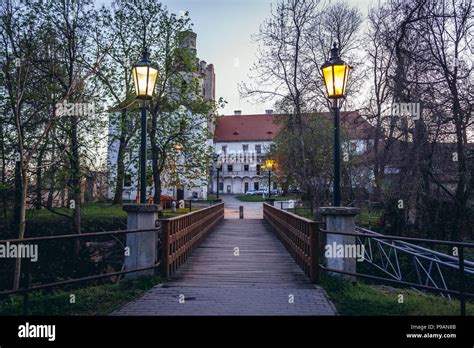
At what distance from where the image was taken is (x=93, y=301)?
5445mm

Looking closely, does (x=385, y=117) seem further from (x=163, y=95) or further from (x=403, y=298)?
(x=163, y=95)

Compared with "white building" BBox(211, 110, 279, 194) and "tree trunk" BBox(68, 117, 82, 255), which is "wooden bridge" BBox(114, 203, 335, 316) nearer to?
"tree trunk" BBox(68, 117, 82, 255)

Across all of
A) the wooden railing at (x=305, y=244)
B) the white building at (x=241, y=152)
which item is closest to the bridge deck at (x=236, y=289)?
the wooden railing at (x=305, y=244)

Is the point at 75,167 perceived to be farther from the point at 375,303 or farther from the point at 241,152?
the point at 241,152

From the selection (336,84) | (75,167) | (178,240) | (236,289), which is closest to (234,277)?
(236,289)

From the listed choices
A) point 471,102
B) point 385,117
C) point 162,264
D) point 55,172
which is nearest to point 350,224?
point 162,264

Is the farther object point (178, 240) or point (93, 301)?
point (178, 240)

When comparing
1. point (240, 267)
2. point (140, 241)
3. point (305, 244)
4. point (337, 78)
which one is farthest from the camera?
point (240, 267)

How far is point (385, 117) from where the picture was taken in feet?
48.1

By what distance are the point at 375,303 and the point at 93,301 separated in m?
4.50

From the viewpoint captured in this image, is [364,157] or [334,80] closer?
[334,80]

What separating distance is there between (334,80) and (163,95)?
14.9 metres

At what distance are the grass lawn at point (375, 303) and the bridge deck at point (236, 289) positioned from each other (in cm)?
23

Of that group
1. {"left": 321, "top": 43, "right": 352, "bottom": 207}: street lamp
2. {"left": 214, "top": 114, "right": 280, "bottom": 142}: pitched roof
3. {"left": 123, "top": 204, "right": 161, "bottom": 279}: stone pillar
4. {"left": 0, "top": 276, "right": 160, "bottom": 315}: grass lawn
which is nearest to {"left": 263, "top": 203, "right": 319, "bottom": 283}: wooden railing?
{"left": 321, "top": 43, "right": 352, "bottom": 207}: street lamp
